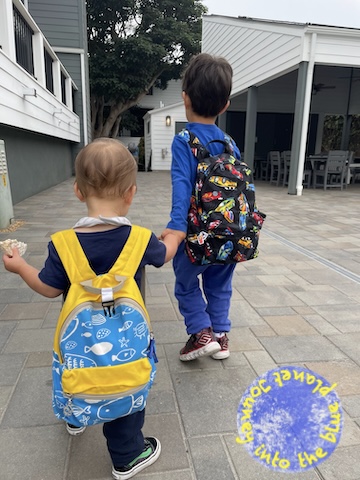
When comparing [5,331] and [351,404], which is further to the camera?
[5,331]

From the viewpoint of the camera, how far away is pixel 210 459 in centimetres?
138

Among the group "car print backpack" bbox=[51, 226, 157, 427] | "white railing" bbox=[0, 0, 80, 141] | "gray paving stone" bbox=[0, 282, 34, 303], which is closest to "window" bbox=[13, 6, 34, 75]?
"white railing" bbox=[0, 0, 80, 141]

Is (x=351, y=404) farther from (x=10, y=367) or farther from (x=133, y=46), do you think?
(x=133, y=46)

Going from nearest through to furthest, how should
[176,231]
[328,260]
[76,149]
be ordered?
[176,231], [328,260], [76,149]

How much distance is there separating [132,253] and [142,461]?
0.75 m

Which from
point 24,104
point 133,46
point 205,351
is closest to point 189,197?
point 205,351

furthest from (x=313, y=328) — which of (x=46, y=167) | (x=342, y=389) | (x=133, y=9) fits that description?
(x=133, y=9)

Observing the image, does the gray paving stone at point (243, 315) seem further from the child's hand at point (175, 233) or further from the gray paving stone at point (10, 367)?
the gray paving stone at point (10, 367)

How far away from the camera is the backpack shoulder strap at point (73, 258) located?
3.68 feet

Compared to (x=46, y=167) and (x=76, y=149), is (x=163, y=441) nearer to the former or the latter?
(x=46, y=167)

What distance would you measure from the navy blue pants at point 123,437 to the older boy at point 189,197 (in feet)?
2.18

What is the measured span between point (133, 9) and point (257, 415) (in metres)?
22.2

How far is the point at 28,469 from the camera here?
4.38 ft

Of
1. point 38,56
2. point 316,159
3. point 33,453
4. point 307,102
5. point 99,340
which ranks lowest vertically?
point 33,453
